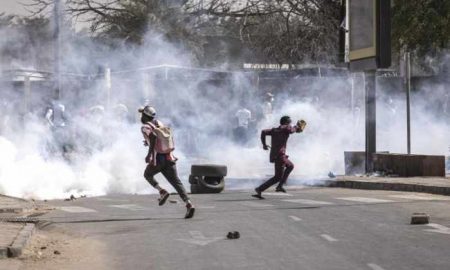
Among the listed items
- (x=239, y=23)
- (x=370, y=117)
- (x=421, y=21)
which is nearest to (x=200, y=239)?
(x=370, y=117)

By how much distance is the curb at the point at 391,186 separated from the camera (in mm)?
18081

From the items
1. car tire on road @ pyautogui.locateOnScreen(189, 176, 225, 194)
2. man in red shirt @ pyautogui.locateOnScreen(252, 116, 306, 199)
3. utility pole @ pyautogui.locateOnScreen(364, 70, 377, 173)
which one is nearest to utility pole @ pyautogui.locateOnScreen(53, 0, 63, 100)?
car tire on road @ pyautogui.locateOnScreen(189, 176, 225, 194)

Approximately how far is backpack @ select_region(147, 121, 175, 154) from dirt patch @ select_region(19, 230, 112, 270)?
238cm

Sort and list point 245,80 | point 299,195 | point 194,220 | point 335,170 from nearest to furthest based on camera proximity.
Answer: point 194,220 < point 299,195 < point 335,170 < point 245,80

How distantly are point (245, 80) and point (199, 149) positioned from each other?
412cm

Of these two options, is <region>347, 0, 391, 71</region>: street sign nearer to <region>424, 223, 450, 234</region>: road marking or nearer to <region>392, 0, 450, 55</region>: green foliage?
<region>392, 0, 450, 55</region>: green foliage

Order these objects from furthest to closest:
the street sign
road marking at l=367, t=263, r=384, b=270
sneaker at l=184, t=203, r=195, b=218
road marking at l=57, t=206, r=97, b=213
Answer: the street sign < road marking at l=57, t=206, r=97, b=213 < sneaker at l=184, t=203, r=195, b=218 < road marking at l=367, t=263, r=384, b=270

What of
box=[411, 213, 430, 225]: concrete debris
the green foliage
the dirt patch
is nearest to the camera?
the dirt patch

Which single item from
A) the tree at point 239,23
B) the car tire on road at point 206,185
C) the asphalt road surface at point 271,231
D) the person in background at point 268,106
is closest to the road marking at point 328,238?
the asphalt road surface at point 271,231

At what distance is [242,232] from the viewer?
11.9m

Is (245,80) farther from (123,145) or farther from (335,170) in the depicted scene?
(123,145)

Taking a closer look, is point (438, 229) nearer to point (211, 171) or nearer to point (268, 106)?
point (211, 171)

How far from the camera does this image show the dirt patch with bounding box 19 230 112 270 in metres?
9.80

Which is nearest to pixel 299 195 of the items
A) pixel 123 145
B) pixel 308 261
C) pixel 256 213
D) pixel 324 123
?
pixel 256 213
